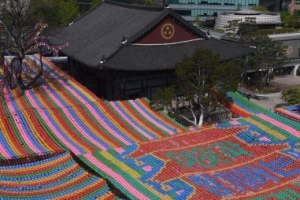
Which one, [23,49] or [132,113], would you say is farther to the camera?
[23,49]

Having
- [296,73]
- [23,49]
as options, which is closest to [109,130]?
[23,49]

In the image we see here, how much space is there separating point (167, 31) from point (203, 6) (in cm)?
5916

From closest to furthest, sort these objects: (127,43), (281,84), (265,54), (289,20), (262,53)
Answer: (127,43)
(262,53)
(265,54)
(281,84)
(289,20)

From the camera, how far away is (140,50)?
29.4m

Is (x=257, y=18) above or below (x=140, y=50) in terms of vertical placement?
above

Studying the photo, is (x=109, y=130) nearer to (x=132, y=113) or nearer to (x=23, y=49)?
(x=132, y=113)

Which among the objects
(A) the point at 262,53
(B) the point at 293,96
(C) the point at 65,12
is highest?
(C) the point at 65,12

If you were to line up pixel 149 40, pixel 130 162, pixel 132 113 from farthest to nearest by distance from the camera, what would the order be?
pixel 149 40, pixel 132 113, pixel 130 162

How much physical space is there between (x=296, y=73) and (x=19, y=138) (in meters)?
38.6

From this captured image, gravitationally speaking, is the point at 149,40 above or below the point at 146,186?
above

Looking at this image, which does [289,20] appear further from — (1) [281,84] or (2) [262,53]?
(2) [262,53]

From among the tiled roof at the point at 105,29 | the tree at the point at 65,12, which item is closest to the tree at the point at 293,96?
the tiled roof at the point at 105,29

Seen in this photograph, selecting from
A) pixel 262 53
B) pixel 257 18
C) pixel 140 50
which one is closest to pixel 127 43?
pixel 140 50

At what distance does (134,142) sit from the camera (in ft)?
64.8
